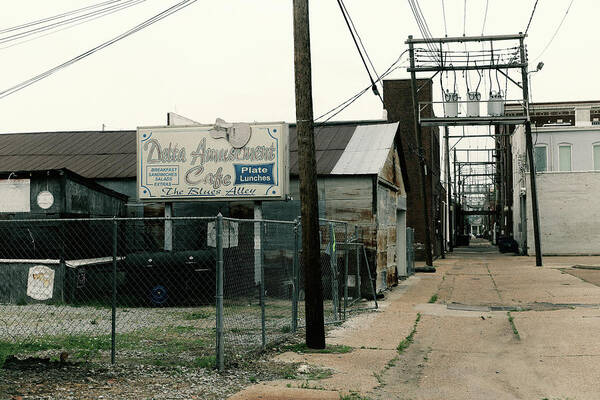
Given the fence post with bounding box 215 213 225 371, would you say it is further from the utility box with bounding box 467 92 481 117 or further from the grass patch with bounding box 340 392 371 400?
the utility box with bounding box 467 92 481 117

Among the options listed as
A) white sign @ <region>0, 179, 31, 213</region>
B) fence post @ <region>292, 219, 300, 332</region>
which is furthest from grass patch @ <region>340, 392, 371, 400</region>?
white sign @ <region>0, 179, 31, 213</region>

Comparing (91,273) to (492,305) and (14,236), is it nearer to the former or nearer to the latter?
(14,236)

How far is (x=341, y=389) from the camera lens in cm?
804

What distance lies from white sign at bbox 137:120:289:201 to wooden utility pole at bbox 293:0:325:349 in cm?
757

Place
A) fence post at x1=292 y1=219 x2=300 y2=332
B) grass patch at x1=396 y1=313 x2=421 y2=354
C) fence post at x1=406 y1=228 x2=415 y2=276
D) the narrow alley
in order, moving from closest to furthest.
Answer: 1. the narrow alley
2. grass patch at x1=396 y1=313 x2=421 y2=354
3. fence post at x1=292 y1=219 x2=300 y2=332
4. fence post at x1=406 y1=228 x2=415 y2=276

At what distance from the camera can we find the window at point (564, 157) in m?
45.6

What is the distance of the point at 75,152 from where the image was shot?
78.5ft

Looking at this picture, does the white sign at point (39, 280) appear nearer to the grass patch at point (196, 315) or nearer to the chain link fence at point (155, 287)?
the chain link fence at point (155, 287)

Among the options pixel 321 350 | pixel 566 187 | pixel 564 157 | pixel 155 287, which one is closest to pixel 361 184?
pixel 155 287

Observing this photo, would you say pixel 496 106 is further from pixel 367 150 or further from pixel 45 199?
pixel 45 199

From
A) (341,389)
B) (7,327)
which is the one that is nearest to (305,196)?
(341,389)

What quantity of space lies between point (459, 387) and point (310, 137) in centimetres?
461

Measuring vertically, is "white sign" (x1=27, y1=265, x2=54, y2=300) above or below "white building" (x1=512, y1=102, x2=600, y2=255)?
below

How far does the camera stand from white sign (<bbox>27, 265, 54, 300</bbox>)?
671 inches
